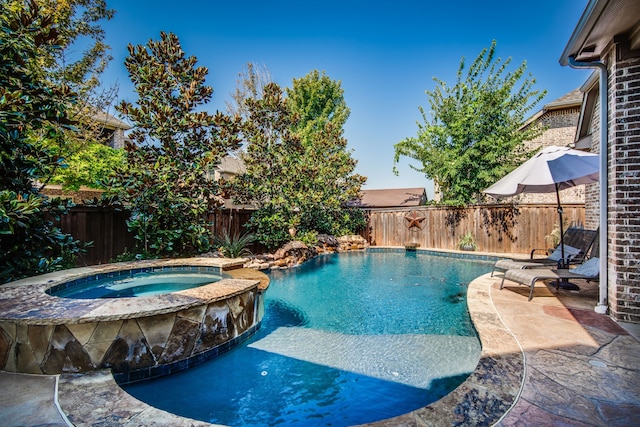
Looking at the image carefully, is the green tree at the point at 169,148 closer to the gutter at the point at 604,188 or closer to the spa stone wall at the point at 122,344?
Answer: the spa stone wall at the point at 122,344

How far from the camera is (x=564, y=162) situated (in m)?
5.07

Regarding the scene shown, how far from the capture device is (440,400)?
85.0 inches

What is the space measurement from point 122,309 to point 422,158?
1559cm

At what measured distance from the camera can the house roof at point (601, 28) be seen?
3.02 metres

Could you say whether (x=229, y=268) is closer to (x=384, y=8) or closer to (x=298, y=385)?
(x=298, y=385)

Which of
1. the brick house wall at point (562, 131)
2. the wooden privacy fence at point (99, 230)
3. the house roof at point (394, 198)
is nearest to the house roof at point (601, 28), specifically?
the wooden privacy fence at point (99, 230)

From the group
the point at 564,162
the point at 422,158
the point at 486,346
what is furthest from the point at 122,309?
the point at 422,158

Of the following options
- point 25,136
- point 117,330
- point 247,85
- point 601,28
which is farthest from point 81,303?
point 247,85

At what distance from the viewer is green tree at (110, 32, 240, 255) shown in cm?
693

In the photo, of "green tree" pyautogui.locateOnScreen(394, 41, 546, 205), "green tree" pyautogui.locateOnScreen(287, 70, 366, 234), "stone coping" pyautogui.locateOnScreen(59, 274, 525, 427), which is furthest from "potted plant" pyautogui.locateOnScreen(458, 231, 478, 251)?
"stone coping" pyautogui.locateOnScreen(59, 274, 525, 427)

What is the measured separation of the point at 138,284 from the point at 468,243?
11998mm

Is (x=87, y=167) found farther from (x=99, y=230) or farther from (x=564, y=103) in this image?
(x=564, y=103)

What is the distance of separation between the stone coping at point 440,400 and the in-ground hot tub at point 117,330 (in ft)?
0.75

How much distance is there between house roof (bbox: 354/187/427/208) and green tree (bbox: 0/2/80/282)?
730 inches
